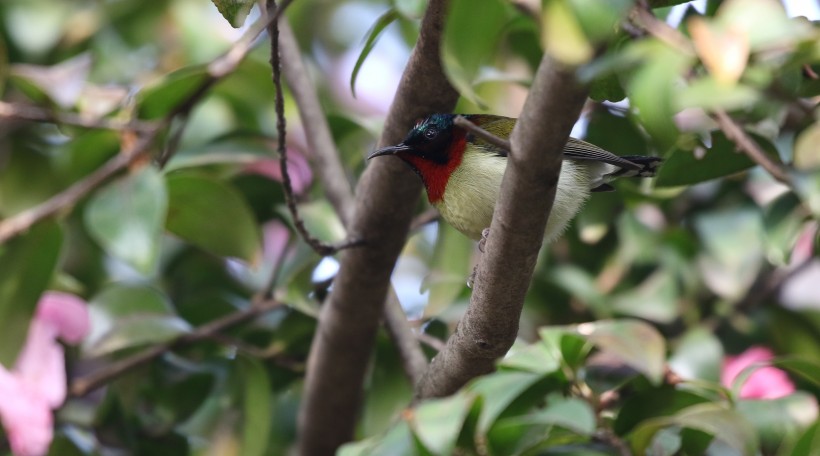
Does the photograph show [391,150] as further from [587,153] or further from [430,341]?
[430,341]

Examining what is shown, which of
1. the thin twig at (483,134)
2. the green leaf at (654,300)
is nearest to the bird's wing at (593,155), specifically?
the green leaf at (654,300)

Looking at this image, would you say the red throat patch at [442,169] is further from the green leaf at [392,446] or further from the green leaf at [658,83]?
the green leaf at [658,83]

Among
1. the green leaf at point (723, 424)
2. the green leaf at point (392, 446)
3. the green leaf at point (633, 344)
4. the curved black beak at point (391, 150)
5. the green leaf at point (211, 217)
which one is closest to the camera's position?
the green leaf at point (723, 424)

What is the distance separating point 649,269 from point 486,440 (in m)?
1.52

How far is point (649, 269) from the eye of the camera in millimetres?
3484

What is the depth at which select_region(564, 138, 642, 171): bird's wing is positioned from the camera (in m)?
2.82

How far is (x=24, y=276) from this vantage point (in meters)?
3.03

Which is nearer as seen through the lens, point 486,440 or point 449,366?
point 486,440

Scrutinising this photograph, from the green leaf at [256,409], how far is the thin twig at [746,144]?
1463mm

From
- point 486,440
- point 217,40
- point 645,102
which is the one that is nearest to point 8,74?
point 217,40

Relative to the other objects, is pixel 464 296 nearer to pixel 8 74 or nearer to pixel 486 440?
pixel 486 440

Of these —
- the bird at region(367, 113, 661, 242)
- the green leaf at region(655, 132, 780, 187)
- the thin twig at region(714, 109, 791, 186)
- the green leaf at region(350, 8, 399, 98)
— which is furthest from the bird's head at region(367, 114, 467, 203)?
the thin twig at region(714, 109, 791, 186)

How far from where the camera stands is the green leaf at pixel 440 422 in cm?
178

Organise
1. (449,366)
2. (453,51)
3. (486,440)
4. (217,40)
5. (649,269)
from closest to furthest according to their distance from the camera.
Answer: (453,51), (486,440), (449,366), (649,269), (217,40)
